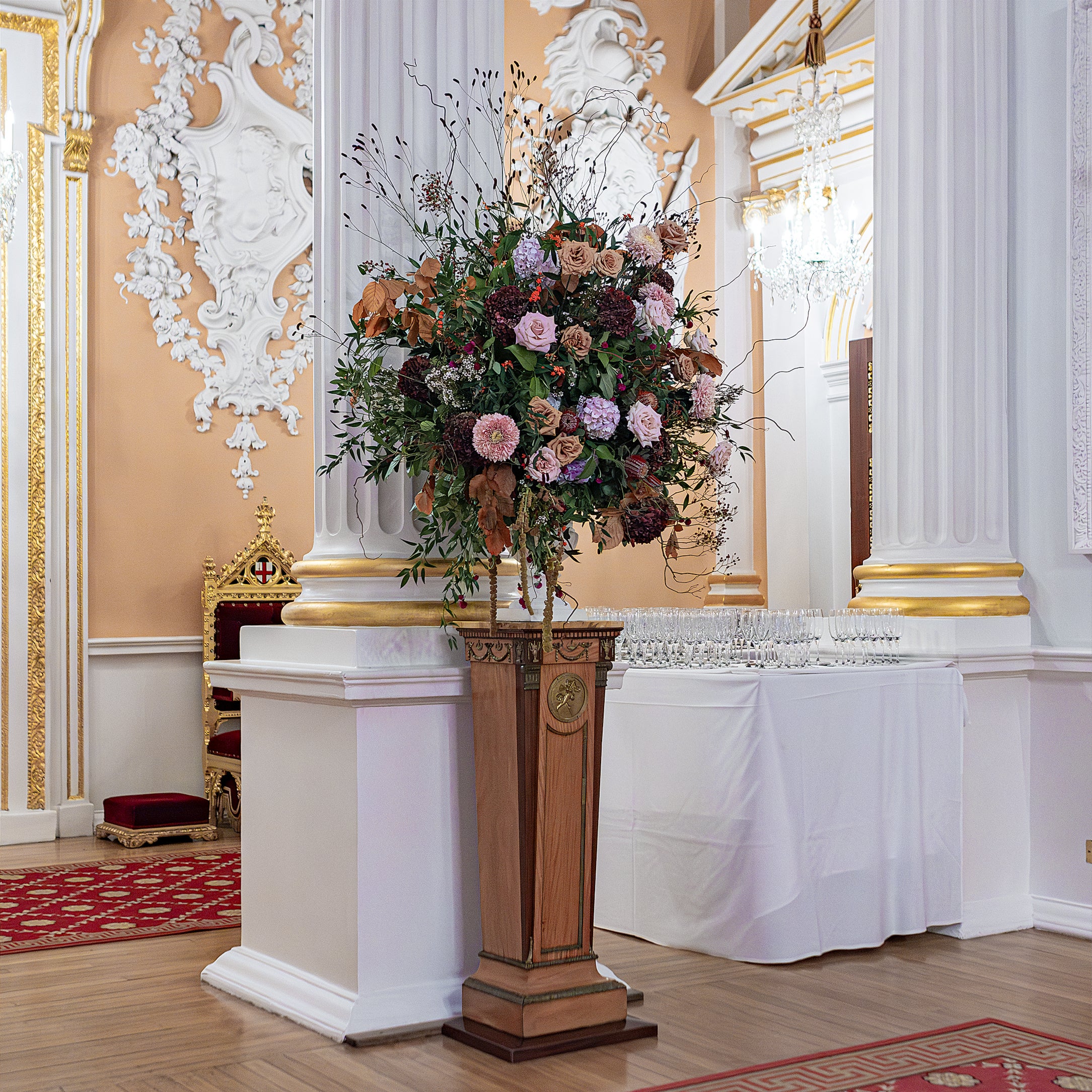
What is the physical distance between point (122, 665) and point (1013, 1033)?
4653 mm

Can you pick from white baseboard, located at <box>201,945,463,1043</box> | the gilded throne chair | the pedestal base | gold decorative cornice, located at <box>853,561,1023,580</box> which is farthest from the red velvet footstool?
gold decorative cornice, located at <box>853,561,1023,580</box>

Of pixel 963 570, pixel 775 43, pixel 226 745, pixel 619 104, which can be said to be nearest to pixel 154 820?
pixel 226 745

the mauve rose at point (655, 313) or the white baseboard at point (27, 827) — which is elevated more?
the mauve rose at point (655, 313)

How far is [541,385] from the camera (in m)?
3.07

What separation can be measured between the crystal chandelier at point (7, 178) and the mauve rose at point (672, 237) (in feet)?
11.9

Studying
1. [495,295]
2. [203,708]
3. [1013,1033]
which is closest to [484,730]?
[495,295]

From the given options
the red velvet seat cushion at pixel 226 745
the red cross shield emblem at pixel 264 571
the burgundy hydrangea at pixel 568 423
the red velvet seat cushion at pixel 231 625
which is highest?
the burgundy hydrangea at pixel 568 423

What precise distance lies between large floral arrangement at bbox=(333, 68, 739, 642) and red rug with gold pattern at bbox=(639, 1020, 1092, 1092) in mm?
1058

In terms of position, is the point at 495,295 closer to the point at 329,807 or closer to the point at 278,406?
the point at 329,807

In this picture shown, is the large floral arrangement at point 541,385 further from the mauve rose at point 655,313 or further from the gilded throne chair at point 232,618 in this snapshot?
the gilded throne chair at point 232,618

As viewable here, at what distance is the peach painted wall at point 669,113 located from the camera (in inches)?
314

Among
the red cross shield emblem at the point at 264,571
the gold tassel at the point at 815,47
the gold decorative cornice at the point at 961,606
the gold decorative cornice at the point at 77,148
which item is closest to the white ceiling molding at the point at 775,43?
the gold tassel at the point at 815,47

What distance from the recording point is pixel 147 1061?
122 inches

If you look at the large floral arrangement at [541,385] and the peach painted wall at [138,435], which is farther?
the peach painted wall at [138,435]
